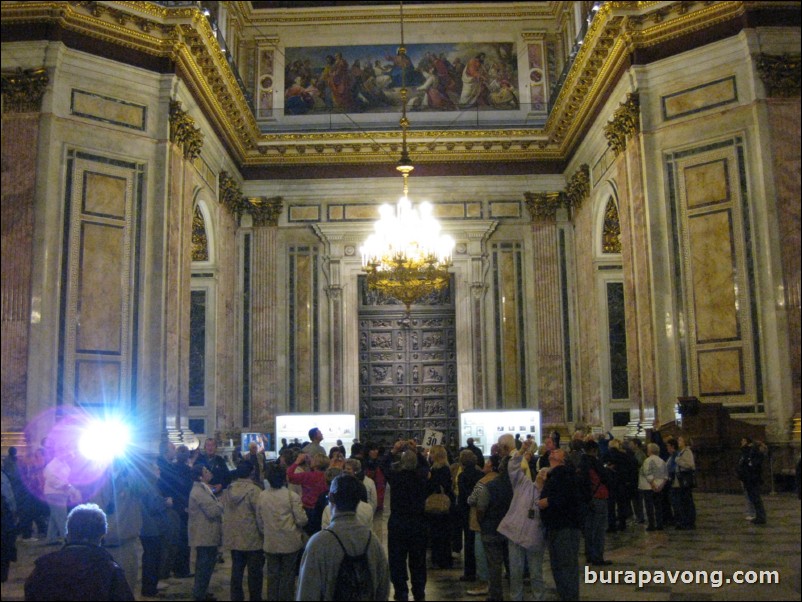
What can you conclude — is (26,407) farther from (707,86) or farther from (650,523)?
(707,86)

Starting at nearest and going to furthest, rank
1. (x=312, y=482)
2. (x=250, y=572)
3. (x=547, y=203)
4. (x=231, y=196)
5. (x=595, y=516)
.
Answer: (x=250, y=572), (x=312, y=482), (x=595, y=516), (x=231, y=196), (x=547, y=203)

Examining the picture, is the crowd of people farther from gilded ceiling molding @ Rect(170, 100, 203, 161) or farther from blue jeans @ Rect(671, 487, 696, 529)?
gilded ceiling molding @ Rect(170, 100, 203, 161)

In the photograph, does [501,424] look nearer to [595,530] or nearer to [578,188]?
[578,188]

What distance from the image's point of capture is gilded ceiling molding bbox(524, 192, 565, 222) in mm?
19969

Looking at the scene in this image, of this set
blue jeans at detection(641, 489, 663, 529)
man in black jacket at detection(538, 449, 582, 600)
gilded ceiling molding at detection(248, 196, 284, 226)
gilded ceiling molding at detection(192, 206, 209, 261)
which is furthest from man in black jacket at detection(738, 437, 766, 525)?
gilded ceiling molding at detection(248, 196, 284, 226)

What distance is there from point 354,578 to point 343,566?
8cm

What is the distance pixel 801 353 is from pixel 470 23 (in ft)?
61.3

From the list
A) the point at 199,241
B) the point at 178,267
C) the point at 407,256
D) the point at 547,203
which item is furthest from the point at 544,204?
the point at 178,267

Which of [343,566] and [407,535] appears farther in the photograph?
[407,535]

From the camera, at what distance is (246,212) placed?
20.2 meters

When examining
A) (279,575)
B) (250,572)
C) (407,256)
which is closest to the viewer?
(279,575)

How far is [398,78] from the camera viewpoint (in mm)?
20594

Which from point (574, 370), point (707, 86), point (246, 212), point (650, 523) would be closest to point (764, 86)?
point (650, 523)

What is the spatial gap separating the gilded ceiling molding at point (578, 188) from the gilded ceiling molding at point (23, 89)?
1201 cm
